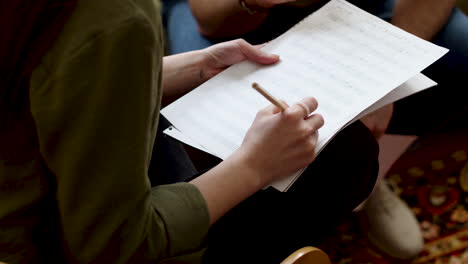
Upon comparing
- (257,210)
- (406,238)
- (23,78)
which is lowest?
(406,238)

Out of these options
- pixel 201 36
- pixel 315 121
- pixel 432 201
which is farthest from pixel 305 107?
pixel 432 201

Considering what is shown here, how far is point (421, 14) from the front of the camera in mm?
1041

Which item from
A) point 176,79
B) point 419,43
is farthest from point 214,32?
point 419,43

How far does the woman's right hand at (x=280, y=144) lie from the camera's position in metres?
0.66

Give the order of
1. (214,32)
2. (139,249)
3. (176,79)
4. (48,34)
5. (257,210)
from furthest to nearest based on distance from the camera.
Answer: (214,32) < (176,79) < (257,210) < (139,249) < (48,34)

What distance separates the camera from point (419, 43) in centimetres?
80

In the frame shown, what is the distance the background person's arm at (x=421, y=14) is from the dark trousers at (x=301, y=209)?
39 cm

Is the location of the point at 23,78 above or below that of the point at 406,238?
above

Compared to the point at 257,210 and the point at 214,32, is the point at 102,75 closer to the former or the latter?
the point at 257,210

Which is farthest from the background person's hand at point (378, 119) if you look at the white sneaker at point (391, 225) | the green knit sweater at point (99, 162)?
the green knit sweater at point (99, 162)

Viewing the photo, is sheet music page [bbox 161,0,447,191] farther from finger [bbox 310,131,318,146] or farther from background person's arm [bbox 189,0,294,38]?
background person's arm [bbox 189,0,294,38]

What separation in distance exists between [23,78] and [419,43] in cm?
63

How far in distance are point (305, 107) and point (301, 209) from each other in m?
0.16

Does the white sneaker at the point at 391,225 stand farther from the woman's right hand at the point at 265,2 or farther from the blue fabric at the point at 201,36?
the woman's right hand at the point at 265,2
